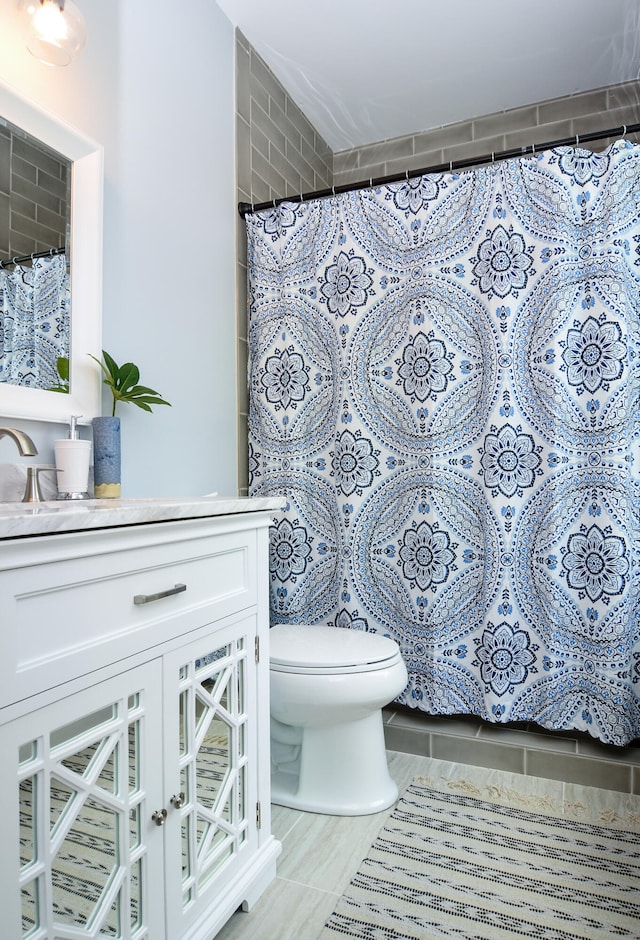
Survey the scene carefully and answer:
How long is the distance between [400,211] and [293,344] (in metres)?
0.56

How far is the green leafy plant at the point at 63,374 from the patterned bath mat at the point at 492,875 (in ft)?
4.20

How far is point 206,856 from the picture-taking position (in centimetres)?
118

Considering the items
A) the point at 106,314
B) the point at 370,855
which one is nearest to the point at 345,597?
the point at 370,855

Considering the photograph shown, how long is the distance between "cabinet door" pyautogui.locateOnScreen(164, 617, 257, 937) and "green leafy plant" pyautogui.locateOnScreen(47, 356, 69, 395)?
67 cm

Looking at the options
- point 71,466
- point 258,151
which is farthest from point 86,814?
point 258,151

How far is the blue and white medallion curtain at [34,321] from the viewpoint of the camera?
4.33ft

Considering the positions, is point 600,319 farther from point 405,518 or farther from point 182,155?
point 182,155

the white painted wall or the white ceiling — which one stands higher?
the white ceiling

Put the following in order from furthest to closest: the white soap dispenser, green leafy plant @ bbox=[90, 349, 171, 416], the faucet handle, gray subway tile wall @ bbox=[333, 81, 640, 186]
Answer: gray subway tile wall @ bbox=[333, 81, 640, 186] → green leafy plant @ bbox=[90, 349, 171, 416] → the white soap dispenser → the faucet handle

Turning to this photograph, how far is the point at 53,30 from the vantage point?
4.36ft

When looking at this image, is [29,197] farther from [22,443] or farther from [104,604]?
[104,604]

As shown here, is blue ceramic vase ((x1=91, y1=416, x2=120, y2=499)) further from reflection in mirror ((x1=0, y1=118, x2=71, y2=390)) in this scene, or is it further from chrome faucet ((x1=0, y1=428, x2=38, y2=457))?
chrome faucet ((x1=0, y1=428, x2=38, y2=457))

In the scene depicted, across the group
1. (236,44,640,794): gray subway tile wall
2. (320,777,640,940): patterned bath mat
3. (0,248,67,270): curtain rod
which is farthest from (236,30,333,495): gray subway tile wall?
(320,777,640,940): patterned bath mat

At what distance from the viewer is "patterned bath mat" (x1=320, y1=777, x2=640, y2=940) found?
131cm
